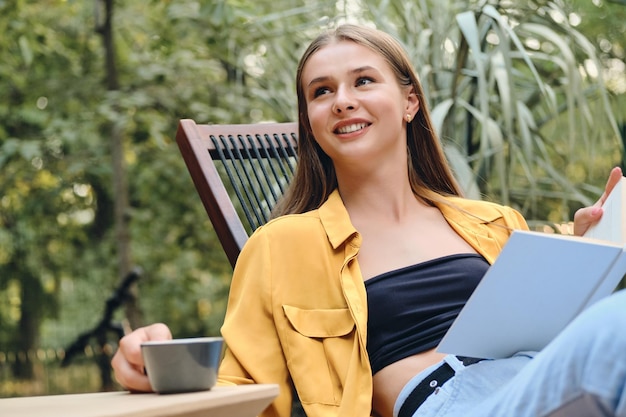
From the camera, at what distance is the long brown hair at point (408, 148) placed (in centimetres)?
218

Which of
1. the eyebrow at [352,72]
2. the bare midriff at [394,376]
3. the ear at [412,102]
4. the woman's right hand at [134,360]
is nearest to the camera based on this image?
the woman's right hand at [134,360]

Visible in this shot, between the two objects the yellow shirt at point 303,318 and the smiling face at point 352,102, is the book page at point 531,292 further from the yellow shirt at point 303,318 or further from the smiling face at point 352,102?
the smiling face at point 352,102

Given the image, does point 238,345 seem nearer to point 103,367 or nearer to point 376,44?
point 376,44

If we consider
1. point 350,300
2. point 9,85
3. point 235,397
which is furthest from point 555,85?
point 9,85

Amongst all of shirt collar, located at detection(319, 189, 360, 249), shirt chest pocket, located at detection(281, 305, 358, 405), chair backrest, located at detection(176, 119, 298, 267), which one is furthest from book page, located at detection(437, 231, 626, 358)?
chair backrest, located at detection(176, 119, 298, 267)

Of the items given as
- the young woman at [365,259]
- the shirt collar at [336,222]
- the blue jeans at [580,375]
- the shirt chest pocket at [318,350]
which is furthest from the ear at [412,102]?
the blue jeans at [580,375]

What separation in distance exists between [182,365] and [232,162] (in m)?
1.43

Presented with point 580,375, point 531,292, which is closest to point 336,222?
point 531,292

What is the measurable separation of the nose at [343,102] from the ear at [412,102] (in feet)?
0.74

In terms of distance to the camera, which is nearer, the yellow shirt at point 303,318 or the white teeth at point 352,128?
the yellow shirt at point 303,318

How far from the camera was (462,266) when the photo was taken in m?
2.04

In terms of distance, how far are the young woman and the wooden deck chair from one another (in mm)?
167

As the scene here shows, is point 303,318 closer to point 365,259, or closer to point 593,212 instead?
point 365,259

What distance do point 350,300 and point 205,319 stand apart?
639 cm
